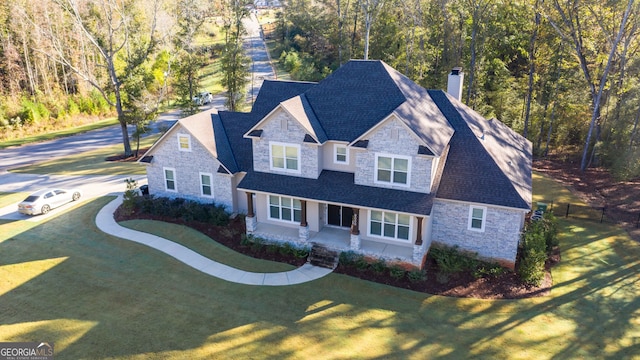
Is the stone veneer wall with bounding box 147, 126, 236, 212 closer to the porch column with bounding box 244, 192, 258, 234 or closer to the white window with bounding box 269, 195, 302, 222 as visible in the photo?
the porch column with bounding box 244, 192, 258, 234

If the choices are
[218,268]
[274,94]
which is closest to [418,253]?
[218,268]

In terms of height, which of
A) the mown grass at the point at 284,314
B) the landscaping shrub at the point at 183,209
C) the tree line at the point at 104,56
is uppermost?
the tree line at the point at 104,56

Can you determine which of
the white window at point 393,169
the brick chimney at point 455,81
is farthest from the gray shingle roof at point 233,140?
the brick chimney at point 455,81

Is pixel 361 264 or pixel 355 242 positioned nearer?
pixel 361 264

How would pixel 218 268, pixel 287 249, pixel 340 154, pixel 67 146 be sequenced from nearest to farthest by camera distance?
1. pixel 218 268
2. pixel 287 249
3. pixel 340 154
4. pixel 67 146

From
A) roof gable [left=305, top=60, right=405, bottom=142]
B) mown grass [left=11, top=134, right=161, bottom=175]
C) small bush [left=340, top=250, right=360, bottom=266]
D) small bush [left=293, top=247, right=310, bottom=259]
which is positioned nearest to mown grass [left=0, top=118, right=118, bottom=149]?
mown grass [left=11, top=134, right=161, bottom=175]

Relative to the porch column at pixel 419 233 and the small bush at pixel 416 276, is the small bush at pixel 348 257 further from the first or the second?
the porch column at pixel 419 233

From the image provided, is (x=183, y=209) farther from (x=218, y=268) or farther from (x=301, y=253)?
(x=301, y=253)
